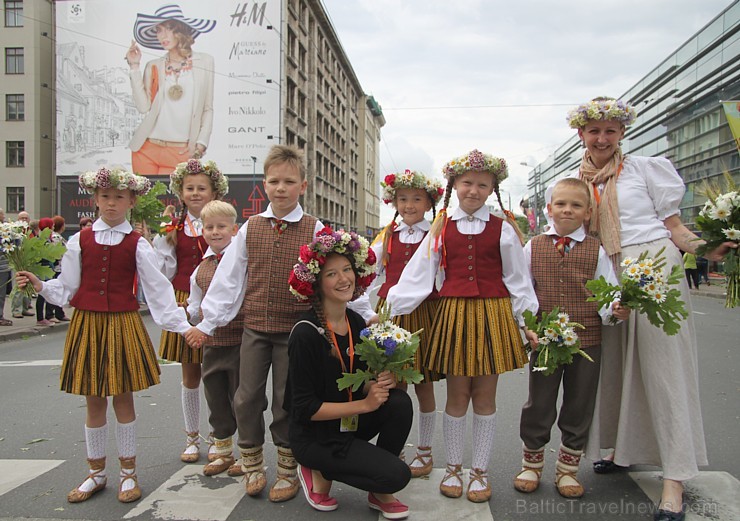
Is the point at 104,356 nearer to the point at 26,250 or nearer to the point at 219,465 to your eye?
the point at 26,250

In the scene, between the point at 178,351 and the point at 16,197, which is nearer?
the point at 178,351

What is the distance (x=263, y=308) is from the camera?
11.3 ft

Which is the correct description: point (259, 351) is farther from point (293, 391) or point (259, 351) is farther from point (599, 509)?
point (599, 509)

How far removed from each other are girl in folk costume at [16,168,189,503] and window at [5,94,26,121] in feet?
127

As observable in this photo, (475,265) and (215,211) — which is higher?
(215,211)

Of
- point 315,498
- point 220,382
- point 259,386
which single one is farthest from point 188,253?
point 315,498

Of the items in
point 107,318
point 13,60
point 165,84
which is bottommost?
point 107,318

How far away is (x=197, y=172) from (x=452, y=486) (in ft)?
9.84

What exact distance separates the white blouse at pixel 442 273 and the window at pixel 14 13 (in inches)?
1631

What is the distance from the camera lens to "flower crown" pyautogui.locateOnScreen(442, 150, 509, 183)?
11.2 feet

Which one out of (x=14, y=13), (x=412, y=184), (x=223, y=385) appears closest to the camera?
(x=223, y=385)

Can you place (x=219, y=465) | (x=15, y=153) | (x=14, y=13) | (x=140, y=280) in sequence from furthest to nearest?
(x=15, y=153), (x=14, y=13), (x=219, y=465), (x=140, y=280)

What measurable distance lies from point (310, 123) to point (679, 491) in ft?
145

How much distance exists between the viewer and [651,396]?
3.20 m
